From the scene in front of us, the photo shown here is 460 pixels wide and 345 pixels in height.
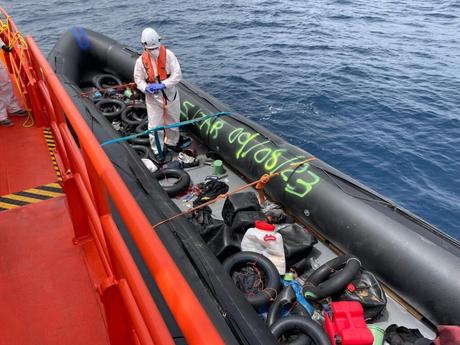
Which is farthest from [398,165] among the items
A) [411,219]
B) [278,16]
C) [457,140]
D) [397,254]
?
[278,16]

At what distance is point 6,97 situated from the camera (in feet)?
14.5

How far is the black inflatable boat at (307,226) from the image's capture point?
8.73 feet

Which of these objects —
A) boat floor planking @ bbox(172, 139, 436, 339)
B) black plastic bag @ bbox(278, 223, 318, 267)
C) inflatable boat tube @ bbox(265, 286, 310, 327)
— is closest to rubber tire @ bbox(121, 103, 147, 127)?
boat floor planking @ bbox(172, 139, 436, 339)

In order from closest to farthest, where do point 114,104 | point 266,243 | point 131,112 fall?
point 266,243, point 131,112, point 114,104

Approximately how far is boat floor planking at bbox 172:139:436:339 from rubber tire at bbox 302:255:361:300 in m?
0.42

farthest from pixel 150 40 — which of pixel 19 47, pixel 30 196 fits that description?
pixel 30 196

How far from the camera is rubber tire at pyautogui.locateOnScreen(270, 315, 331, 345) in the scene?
274cm

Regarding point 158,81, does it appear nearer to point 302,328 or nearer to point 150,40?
point 150,40

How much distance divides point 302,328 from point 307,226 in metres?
1.51

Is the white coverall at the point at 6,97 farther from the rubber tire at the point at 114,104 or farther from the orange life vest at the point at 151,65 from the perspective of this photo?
the rubber tire at the point at 114,104

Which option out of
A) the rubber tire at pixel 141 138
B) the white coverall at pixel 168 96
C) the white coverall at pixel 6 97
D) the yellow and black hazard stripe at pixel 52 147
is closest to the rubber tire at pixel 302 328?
the yellow and black hazard stripe at pixel 52 147

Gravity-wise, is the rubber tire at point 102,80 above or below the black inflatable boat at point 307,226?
below

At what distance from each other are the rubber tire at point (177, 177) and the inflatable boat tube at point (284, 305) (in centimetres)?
198

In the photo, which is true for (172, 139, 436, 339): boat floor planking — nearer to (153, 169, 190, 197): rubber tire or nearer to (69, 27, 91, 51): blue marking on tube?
(153, 169, 190, 197): rubber tire
